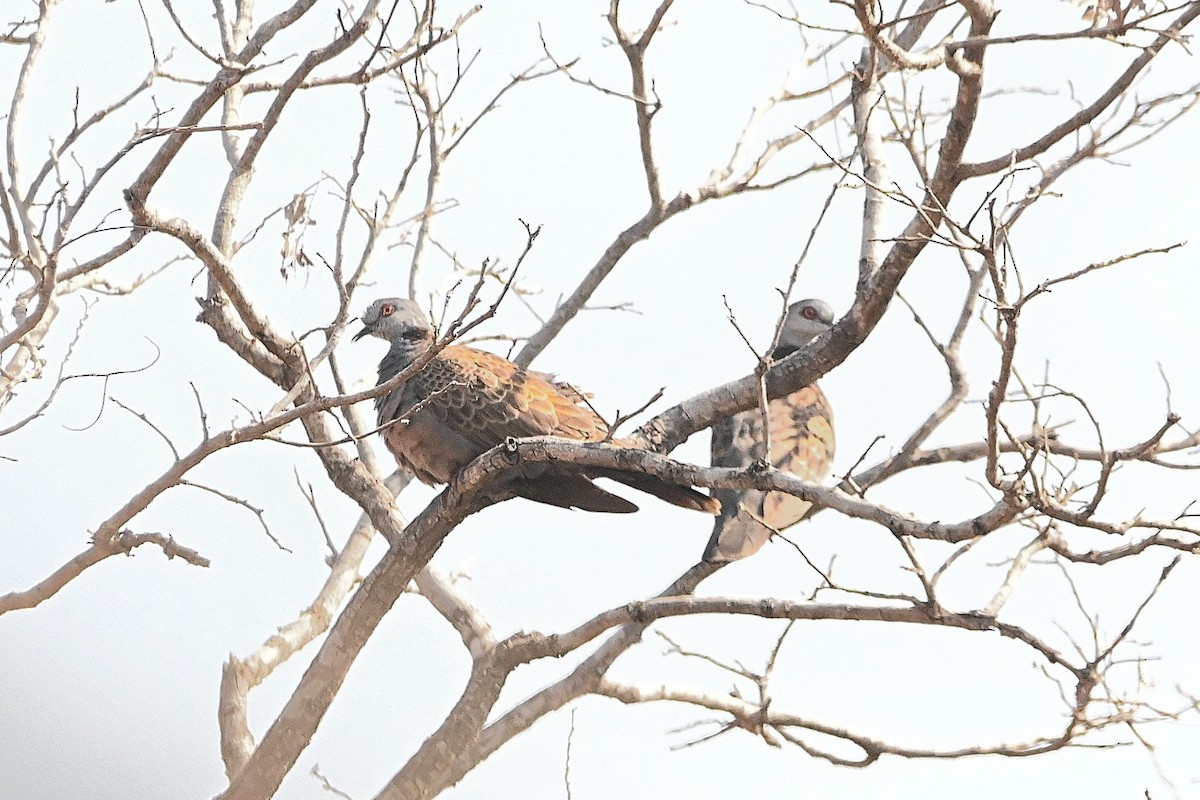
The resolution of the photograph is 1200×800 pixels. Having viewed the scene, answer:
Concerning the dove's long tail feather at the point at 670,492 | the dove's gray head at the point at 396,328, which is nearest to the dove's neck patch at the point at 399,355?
the dove's gray head at the point at 396,328

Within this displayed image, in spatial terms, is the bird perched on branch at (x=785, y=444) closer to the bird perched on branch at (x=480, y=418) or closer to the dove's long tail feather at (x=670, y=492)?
the bird perched on branch at (x=480, y=418)

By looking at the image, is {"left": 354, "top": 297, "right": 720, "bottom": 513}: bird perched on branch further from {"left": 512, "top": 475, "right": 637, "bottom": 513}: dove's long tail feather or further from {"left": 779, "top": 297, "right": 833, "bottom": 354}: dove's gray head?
{"left": 779, "top": 297, "right": 833, "bottom": 354}: dove's gray head

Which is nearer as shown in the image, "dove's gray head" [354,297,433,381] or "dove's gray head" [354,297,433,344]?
"dove's gray head" [354,297,433,381]

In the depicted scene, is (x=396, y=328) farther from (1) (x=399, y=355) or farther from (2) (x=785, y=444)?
(2) (x=785, y=444)

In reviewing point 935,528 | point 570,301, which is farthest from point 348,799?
point 935,528

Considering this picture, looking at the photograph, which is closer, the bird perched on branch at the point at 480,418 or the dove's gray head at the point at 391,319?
the bird perched on branch at the point at 480,418

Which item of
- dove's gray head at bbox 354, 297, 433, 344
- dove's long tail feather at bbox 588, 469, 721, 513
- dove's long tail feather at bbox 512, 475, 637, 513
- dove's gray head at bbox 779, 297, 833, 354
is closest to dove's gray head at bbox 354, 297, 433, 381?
dove's gray head at bbox 354, 297, 433, 344

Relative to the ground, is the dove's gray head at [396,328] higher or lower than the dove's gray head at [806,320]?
lower

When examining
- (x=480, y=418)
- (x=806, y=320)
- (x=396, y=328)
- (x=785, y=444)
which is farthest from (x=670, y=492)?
(x=806, y=320)

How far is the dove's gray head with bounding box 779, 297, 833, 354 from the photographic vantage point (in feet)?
19.8

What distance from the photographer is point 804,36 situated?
18.5 feet

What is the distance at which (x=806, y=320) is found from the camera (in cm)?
606

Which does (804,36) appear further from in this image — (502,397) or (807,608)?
(807,608)

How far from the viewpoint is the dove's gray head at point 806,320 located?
A: 6.04 meters
